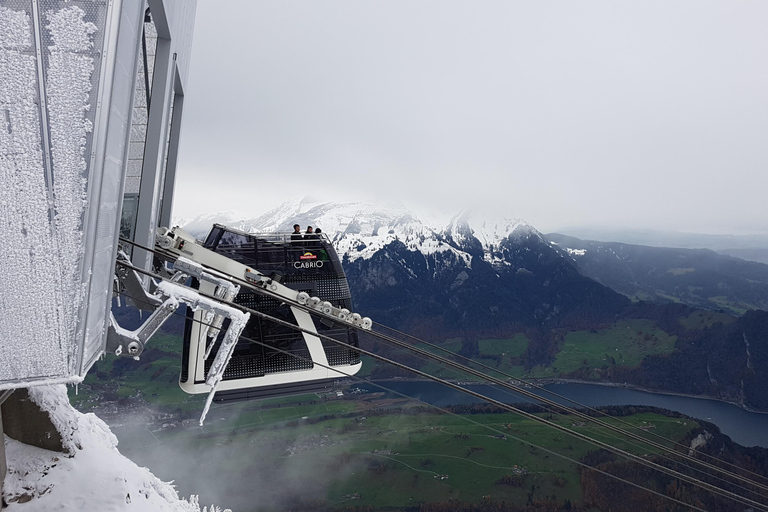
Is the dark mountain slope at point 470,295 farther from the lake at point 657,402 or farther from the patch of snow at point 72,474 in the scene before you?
the patch of snow at point 72,474

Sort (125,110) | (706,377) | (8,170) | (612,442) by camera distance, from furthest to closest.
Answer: (706,377), (612,442), (125,110), (8,170)

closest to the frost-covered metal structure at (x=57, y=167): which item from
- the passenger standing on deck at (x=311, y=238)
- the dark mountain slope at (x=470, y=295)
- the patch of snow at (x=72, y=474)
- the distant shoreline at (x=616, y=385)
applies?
the patch of snow at (x=72, y=474)

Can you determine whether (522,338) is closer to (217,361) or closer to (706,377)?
(706,377)

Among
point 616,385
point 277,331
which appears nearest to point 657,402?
point 616,385

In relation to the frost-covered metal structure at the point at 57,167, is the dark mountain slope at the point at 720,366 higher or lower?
lower

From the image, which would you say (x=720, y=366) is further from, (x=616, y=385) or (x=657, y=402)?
(x=616, y=385)

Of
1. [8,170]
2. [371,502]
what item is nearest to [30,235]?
[8,170]
